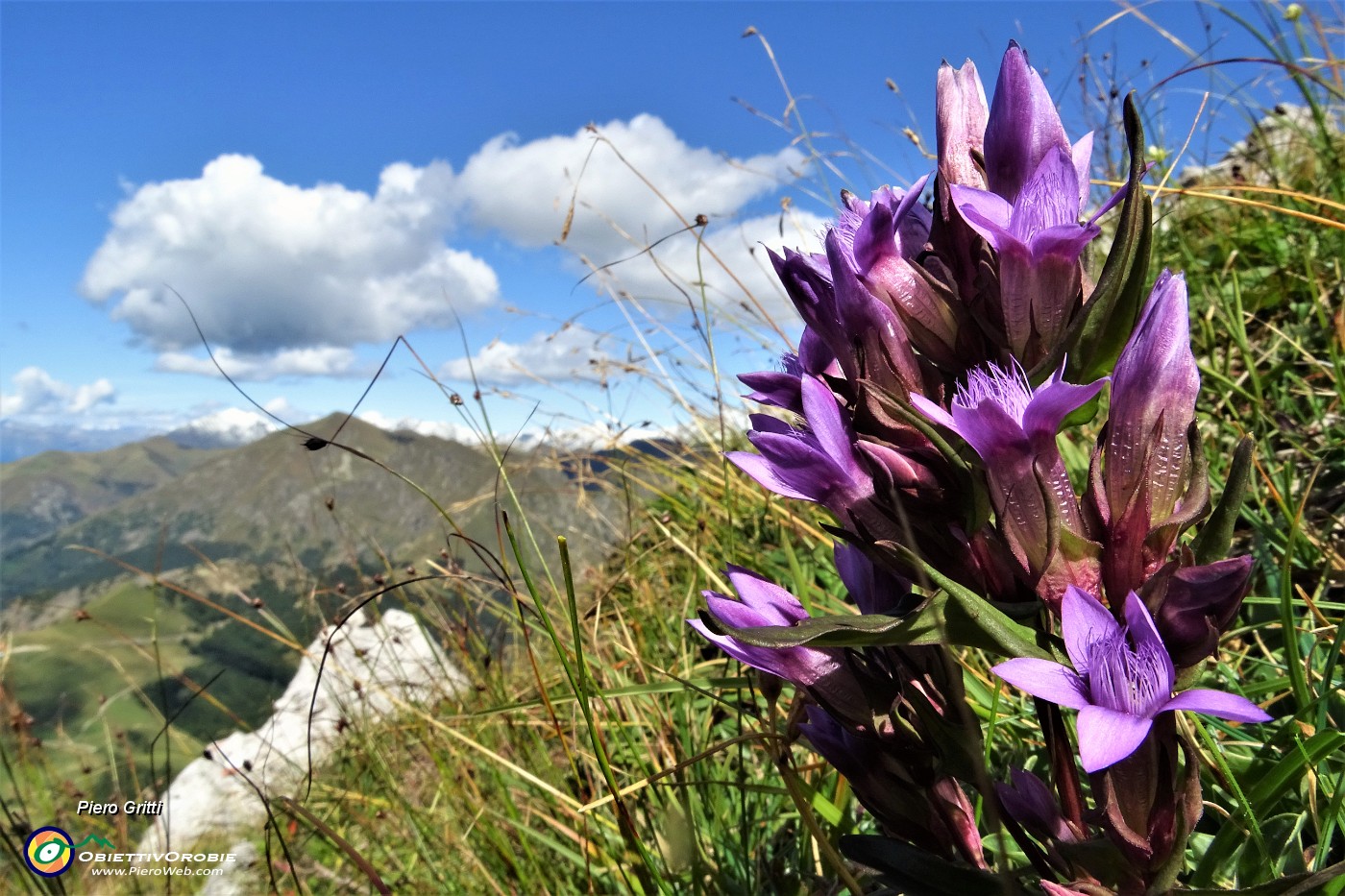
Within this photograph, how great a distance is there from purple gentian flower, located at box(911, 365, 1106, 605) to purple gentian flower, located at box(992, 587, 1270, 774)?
9 cm

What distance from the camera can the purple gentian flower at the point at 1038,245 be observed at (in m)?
1.01

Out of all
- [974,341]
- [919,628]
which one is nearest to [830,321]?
[974,341]

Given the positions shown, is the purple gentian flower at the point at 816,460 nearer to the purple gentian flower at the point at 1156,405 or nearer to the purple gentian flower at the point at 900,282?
the purple gentian flower at the point at 900,282

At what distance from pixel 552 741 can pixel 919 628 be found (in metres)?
3.06

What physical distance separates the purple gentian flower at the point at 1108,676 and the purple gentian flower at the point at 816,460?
29 cm

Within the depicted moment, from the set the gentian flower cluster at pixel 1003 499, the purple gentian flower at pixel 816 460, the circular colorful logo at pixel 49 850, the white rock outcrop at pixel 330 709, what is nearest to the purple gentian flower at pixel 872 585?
the gentian flower cluster at pixel 1003 499

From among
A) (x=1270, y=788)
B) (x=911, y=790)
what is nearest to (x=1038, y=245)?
(x=911, y=790)

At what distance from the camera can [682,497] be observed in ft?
17.6

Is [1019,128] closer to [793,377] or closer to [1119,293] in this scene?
[1119,293]

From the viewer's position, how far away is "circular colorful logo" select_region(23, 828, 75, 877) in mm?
2885

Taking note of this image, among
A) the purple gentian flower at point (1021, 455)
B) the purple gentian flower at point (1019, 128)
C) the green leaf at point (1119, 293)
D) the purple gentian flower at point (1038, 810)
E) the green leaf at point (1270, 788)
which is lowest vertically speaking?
the green leaf at point (1270, 788)

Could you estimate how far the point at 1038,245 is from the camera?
1.00m

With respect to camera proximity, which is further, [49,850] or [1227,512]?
[49,850]

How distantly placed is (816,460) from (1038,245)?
37cm
